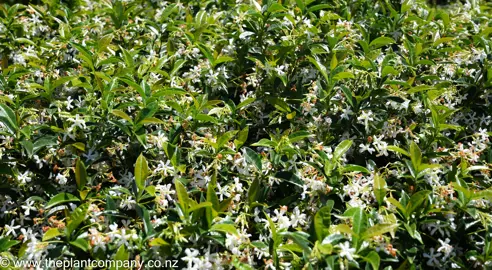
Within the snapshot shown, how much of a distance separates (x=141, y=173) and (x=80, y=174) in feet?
0.83

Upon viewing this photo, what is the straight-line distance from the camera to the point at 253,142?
7.58 feet

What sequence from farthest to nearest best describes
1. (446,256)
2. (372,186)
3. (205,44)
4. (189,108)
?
(205,44), (189,108), (372,186), (446,256)

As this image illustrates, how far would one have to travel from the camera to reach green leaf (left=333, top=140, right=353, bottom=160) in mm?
1995

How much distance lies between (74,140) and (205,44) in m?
0.88

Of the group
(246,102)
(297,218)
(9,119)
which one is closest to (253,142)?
(246,102)

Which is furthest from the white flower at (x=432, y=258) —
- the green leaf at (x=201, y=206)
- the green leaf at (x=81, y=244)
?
the green leaf at (x=81, y=244)

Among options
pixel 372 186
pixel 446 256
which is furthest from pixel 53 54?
pixel 446 256

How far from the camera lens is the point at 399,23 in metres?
2.74

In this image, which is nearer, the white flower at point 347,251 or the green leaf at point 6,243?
the white flower at point 347,251

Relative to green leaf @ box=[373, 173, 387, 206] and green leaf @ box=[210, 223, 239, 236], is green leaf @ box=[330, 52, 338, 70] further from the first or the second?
green leaf @ box=[210, 223, 239, 236]

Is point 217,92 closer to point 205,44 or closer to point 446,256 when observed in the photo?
point 205,44

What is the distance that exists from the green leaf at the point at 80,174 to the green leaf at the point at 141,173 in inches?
8.7

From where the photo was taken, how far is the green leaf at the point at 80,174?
1.93m

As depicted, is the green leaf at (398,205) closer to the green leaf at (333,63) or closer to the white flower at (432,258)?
the white flower at (432,258)
